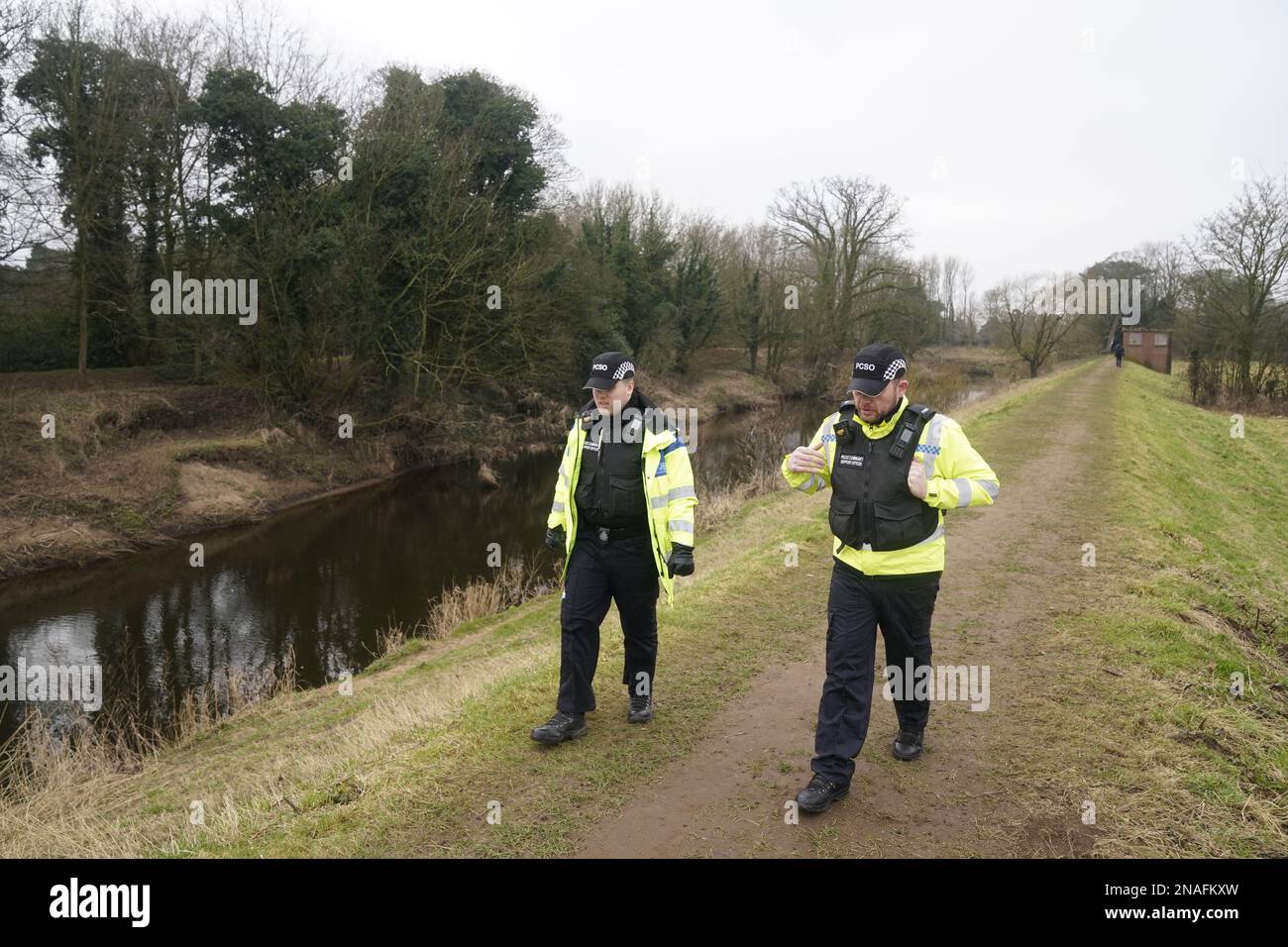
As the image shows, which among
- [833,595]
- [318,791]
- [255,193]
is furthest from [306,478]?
[833,595]

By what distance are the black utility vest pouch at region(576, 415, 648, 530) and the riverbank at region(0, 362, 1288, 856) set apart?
55.8 inches

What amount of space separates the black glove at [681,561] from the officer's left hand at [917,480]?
1.33 metres

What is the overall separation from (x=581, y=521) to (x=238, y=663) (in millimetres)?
9467

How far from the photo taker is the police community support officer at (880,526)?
167 inches

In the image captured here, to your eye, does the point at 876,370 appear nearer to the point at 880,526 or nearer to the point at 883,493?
the point at 883,493

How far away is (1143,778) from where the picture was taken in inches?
179

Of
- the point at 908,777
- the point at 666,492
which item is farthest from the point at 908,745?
the point at 666,492

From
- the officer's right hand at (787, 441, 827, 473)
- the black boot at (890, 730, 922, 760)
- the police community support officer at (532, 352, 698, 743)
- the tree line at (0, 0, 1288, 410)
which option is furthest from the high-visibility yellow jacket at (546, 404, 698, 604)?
→ the tree line at (0, 0, 1288, 410)

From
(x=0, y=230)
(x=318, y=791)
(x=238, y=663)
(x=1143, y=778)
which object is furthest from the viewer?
(x=0, y=230)

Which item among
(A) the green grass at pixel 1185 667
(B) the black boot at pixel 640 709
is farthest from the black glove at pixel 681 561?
(A) the green grass at pixel 1185 667

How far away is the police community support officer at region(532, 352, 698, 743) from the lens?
5.00m

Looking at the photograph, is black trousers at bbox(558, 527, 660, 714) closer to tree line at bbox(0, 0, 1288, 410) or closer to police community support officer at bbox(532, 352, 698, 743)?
police community support officer at bbox(532, 352, 698, 743)

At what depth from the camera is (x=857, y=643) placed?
4.36m
